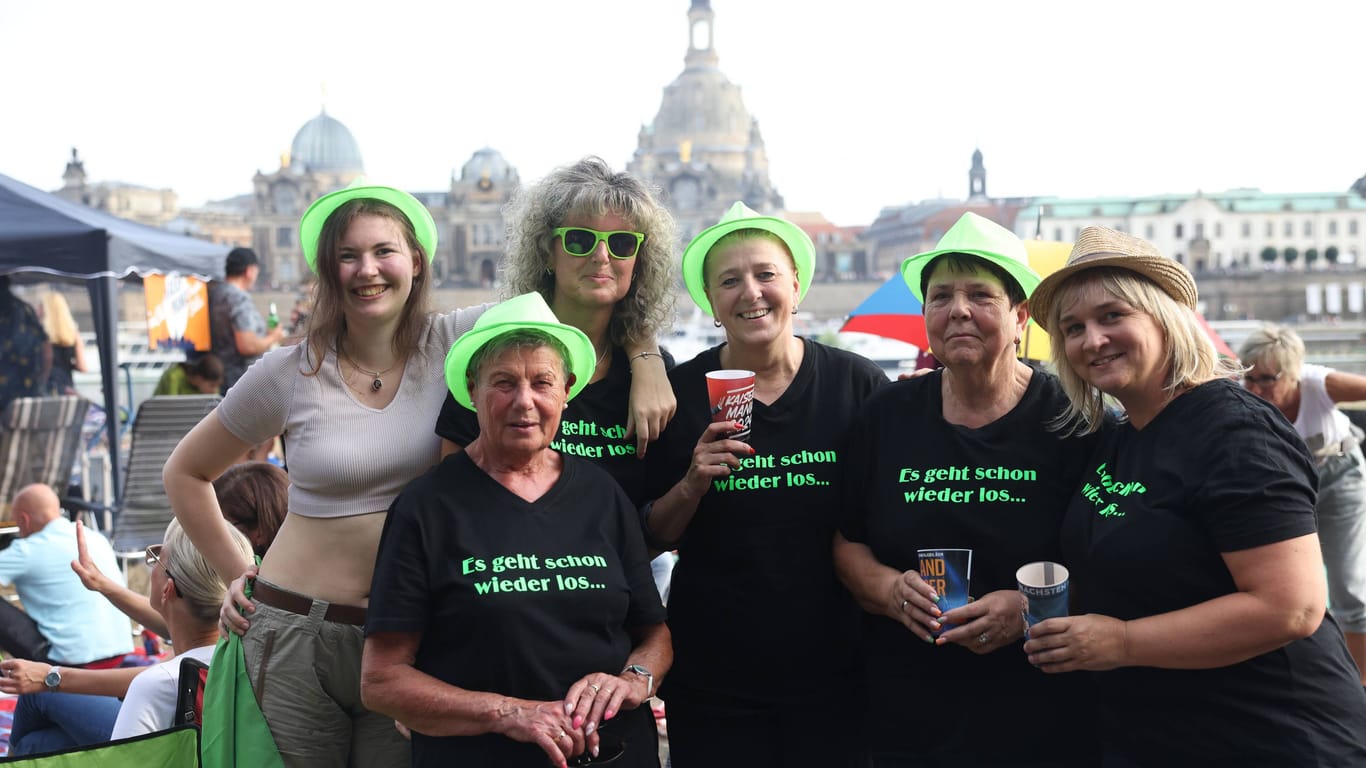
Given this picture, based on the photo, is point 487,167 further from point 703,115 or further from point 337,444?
point 337,444

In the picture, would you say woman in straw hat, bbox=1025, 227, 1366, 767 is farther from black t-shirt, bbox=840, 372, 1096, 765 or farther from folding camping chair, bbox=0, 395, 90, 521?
folding camping chair, bbox=0, 395, 90, 521

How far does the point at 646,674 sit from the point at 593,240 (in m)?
1.00

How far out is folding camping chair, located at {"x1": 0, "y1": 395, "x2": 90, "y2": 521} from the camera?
7.45 metres

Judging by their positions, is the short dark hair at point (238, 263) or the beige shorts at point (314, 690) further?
the short dark hair at point (238, 263)

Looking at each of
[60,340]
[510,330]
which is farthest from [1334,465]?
[60,340]

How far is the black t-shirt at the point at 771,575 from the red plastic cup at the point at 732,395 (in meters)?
0.18

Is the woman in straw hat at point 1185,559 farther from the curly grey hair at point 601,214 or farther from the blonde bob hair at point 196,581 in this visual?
the blonde bob hair at point 196,581

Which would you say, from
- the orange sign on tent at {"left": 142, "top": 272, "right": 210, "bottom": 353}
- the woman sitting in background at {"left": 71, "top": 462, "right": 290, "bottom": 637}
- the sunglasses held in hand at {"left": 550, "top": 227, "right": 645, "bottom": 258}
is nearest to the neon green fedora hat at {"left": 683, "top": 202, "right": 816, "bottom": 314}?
the sunglasses held in hand at {"left": 550, "top": 227, "right": 645, "bottom": 258}

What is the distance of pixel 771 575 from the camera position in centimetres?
261

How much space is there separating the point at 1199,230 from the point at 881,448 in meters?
85.1

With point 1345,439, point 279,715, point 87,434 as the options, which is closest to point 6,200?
point 87,434

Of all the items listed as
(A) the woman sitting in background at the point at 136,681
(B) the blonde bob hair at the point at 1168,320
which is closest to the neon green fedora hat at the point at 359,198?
(A) the woman sitting in background at the point at 136,681

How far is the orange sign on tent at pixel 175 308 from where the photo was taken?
8.41 m

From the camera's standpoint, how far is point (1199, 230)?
7994 centimetres
